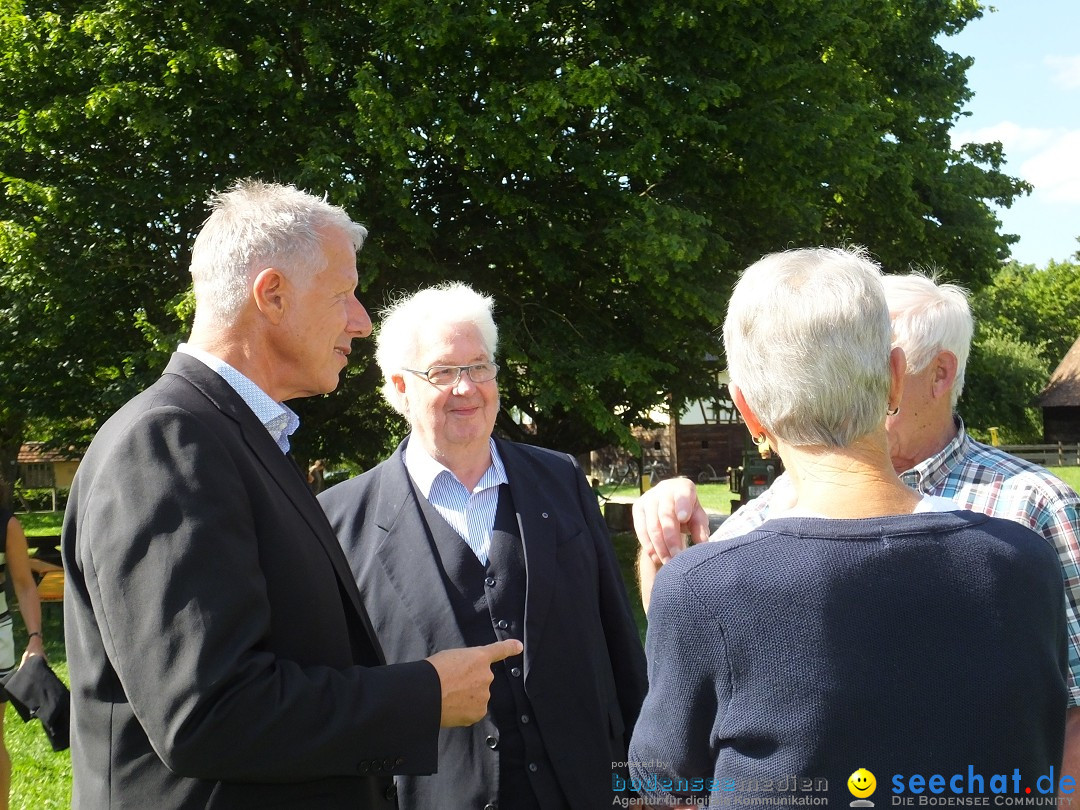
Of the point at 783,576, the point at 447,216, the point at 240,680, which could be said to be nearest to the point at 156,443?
the point at 240,680

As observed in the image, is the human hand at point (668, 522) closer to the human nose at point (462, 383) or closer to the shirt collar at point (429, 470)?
the shirt collar at point (429, 470)

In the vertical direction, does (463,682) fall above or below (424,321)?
below

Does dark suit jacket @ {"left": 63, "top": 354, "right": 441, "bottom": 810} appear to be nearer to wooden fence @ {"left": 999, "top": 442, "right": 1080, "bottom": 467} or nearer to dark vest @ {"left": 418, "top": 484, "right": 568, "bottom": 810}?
dark vest @ {"left": 418, "top": 484, "right": 568, "bottom": 810}

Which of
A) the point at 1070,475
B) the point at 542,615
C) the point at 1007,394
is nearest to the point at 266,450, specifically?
the point at 542,615

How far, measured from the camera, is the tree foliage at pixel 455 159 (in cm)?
1088

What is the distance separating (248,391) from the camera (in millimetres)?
2062

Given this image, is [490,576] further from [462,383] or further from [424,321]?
[424,321]

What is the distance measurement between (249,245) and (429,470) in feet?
3.89

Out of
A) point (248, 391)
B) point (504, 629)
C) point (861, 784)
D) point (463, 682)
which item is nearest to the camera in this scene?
point (861, 784)

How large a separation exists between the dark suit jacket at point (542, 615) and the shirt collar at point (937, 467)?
39.6 inches

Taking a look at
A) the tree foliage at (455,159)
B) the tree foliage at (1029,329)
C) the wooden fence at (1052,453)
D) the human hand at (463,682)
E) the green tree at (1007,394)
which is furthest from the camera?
the tree foliage at (1029,329)

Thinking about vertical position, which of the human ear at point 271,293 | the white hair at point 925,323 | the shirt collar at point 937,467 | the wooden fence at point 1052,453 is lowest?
the wooden fence at point 1052,453

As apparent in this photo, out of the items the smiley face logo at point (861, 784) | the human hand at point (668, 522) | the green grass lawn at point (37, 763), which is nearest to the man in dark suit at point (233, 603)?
the human hand at point (668, 522)

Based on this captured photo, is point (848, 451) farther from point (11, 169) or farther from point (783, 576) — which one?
point (11, 169)
